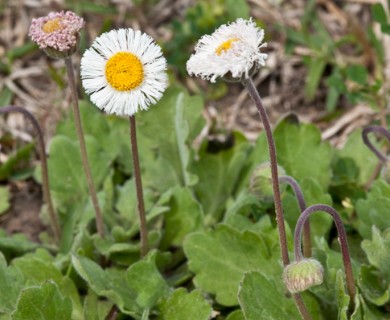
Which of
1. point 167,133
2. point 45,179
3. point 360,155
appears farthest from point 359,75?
point 45,179

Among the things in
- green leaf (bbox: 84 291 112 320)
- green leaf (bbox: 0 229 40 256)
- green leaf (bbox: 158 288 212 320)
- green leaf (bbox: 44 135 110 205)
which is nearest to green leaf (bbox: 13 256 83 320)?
green leaf (bbox: 84 291 112 320)

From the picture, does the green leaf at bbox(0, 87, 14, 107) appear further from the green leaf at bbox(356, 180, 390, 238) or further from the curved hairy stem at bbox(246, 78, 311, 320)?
the curved hairy stem at bbox(246, 78, 311, 320)

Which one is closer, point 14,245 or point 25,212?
point 14,245

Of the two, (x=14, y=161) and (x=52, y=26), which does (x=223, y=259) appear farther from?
(x=14, y=161)

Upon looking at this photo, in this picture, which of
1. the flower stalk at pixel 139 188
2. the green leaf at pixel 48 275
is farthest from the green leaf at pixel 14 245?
the flower stalk at pixel 139 188

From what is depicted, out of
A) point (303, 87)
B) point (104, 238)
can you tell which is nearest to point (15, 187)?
point (104, 238)

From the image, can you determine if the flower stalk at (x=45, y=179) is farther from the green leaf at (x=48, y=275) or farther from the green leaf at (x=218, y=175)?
the green leaf at (x=218, y=175)

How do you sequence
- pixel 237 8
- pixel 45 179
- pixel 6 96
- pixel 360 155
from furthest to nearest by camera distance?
pixel 6 96
pixel 237 8
pixel 360 155
pixel 45 179
